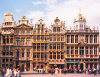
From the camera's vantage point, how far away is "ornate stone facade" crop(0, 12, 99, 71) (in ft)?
178

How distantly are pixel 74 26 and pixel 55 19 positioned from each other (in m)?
6.55

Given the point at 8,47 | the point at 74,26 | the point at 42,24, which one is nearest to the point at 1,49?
the point at 8,47

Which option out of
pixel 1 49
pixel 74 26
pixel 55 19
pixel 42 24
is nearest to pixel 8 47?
pixel 1 49

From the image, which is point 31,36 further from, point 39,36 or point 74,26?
point 74,26

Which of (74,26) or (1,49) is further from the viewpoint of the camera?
(74,26)

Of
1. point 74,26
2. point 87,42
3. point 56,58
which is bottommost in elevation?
point 56,58

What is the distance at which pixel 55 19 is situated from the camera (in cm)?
5538

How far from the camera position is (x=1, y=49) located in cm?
5478

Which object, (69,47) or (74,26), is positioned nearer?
(69,47)

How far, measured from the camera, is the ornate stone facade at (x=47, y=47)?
178ft

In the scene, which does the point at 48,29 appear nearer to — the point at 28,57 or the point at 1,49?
the point at 28,57

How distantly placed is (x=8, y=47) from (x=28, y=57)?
5.47m

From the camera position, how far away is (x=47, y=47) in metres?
54.8

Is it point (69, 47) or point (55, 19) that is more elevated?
point (55, 19)
